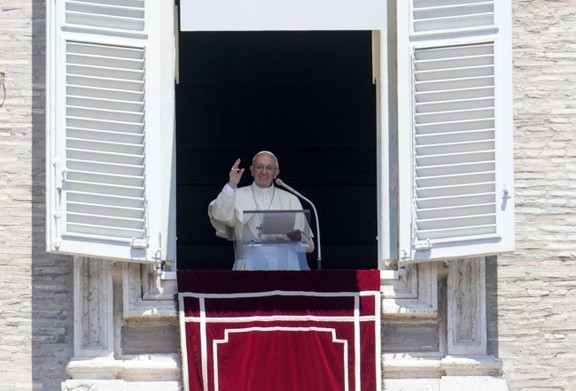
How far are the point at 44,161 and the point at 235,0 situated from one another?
4.41 feet

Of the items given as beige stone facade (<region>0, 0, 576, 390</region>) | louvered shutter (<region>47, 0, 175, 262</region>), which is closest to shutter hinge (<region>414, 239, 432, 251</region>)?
beige stone facade (<region>0, 0, 576, 390</region>)

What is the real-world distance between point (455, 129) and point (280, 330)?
137 centimetres

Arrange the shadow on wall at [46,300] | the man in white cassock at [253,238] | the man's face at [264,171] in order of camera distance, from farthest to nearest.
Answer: the man's face at [264,171] → the man in white cassock at [253,238] → the shadow on wall at [46,300]

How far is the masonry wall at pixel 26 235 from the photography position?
Answer: 12547 mm

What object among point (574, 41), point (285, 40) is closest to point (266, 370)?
point (574, 41)

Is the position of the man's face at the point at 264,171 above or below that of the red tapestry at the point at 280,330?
above

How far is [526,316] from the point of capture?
1257cm

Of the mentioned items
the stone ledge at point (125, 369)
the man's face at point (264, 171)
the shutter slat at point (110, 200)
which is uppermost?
the man's face at point (264, 171)

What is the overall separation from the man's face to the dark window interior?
304 centimetres

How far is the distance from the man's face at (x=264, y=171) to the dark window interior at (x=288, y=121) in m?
3.04

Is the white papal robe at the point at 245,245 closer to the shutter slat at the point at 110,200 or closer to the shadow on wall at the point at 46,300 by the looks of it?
the shutter slat at the point at 110,200

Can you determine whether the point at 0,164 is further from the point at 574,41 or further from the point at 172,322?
the point at 574,41

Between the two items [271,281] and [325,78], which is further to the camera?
[325,78]

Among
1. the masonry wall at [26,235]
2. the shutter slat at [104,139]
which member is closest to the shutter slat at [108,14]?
the shutter slat at [104,139]
